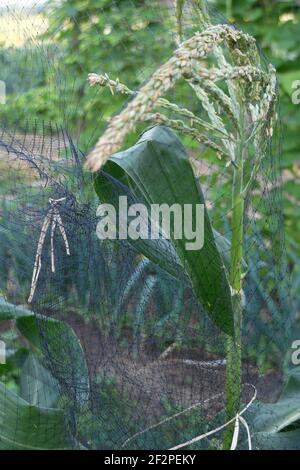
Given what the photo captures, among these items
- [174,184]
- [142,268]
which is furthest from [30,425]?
[174,184]

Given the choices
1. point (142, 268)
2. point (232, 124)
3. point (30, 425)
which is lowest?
point (30, 425)

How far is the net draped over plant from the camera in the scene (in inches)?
Answer: 30.9

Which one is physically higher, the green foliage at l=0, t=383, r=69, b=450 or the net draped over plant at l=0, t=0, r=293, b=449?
the net draped over plant at l=0, t=0, r=293, b=449

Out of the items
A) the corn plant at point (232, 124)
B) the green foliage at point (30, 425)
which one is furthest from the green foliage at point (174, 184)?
the green foliage at point (30, 425)

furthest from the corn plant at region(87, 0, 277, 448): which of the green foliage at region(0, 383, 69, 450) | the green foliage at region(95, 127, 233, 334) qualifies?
the green foliage at region(0, 383, 69, 450)

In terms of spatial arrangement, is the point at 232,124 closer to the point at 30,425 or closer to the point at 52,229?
the point at 52,229

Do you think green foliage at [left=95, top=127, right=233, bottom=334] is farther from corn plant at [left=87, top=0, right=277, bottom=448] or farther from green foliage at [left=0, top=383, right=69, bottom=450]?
green foliage at [left=0, top=383, right=69, bottom=450]

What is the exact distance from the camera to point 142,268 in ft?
2.89

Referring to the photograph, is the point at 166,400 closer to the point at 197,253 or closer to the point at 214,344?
the point at 214,344

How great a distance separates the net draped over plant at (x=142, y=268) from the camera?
2.57ft

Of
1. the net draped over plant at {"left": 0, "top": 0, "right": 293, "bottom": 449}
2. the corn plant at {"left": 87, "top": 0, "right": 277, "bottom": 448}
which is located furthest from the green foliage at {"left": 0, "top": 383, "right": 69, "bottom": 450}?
the corn plant at {"left": 87, "top": 0, "right": 277, "bottom": 448}

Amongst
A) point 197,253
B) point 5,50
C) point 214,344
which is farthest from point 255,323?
point 5,50

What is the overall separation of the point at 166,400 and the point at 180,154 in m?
0.32

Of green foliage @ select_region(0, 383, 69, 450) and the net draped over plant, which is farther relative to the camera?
green foliage @ select_region(0, 383, 69, 450)
